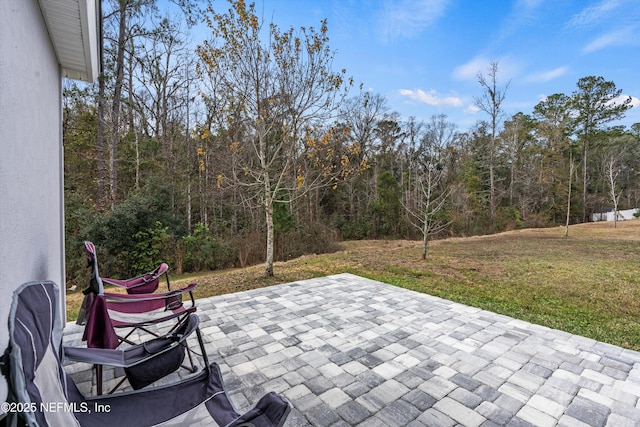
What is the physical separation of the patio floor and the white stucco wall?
1.10 meters

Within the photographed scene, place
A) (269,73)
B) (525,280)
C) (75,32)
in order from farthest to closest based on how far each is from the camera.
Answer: (525,280)
(269,73)
(75,32)

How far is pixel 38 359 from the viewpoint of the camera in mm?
994

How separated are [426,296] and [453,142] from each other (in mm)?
18471

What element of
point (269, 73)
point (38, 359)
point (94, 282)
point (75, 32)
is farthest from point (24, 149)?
point (269, 73)

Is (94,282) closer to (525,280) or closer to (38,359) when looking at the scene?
(38,359)

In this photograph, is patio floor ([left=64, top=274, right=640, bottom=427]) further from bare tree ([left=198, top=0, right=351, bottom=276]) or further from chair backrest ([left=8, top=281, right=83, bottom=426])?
bare tree ([left=198, top=0, right=351, bottom=276])

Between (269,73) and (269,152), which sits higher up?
(269,73)

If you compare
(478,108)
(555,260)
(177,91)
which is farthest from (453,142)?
(177,91)

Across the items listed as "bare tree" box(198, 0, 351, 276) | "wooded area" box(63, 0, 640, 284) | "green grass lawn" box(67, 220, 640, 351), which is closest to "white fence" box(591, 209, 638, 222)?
"wooded area" box(63, 0, 640, 284)

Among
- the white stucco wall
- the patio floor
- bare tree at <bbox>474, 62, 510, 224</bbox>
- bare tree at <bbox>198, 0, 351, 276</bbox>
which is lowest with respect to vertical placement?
the patio floor

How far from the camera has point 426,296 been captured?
4.31 m

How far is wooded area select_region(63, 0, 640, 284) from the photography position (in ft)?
17.6

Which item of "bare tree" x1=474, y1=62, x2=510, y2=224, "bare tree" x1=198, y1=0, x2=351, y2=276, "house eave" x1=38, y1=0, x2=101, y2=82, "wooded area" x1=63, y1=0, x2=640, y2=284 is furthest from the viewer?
"bare tree" x1=474, y1=62, x2=510, y2=224

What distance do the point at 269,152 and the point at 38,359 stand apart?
6.20 meters
